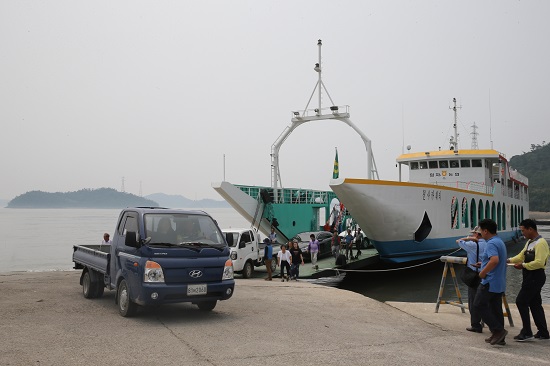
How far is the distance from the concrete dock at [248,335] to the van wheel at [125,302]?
127 mm

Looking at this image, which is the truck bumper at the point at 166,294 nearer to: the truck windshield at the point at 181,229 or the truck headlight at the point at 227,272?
the truck headlight at the point at 227,272

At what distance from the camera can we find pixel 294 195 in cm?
3136

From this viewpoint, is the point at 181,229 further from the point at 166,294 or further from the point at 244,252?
the point at 244,252

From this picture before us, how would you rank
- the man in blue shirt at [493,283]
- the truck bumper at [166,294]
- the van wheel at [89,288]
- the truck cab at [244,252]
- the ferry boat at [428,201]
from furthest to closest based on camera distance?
the ferry boat at [428,201] → the truck cab at [244,252] → the van wheel at [89,288] → the truck bumper at [166,294] → the man in blue shirt at [493,283]

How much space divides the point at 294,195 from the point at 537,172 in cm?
15256

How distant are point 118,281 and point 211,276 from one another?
70.9 inches

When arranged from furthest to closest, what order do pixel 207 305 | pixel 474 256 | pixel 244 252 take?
pixel 244 252, pixel 207 305, pixel 474 256

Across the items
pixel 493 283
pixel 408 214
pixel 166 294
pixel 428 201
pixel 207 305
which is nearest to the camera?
pixel 493 283

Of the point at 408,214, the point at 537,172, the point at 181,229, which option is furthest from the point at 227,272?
the point at 537,172

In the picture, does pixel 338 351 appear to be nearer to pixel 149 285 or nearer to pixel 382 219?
pixel 149 285

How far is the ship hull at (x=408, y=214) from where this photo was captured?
19703 millimetres

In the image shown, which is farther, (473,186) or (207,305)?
(473,186)

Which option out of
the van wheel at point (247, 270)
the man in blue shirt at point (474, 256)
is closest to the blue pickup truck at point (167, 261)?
the man in blue shirt at point (474, 256)

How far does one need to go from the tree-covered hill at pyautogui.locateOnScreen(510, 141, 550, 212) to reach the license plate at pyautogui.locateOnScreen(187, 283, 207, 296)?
14110 centimetres
